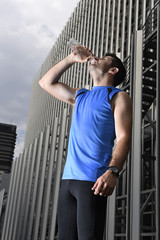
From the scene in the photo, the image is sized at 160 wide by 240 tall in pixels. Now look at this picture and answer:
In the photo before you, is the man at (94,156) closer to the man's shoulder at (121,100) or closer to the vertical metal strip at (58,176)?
the man's shoulder at (121,100)

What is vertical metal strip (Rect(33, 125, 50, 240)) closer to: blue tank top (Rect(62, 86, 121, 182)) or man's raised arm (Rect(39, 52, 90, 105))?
man's raised arm (Rect(39, 52, 90, 105))

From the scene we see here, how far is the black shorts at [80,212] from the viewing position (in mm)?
1616

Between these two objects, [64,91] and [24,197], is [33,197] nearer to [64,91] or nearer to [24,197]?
A: [24,197]

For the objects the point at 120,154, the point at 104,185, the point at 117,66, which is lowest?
the point at 104,185

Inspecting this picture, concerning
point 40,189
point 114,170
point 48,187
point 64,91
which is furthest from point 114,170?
point 40,189

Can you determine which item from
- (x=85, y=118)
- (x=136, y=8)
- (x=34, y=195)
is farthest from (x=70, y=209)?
(x=136, y=8)

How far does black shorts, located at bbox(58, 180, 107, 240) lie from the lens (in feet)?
5.30

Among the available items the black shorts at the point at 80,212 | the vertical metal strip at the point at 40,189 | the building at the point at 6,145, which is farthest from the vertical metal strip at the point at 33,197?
the building at the point at 6,145

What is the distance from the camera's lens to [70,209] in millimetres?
1742

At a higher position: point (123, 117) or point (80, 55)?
point (80, 55)

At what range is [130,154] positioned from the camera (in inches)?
198

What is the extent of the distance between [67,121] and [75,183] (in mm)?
6988

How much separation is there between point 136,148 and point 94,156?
128 inches

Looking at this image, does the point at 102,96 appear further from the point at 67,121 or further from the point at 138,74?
the point at 67,121
